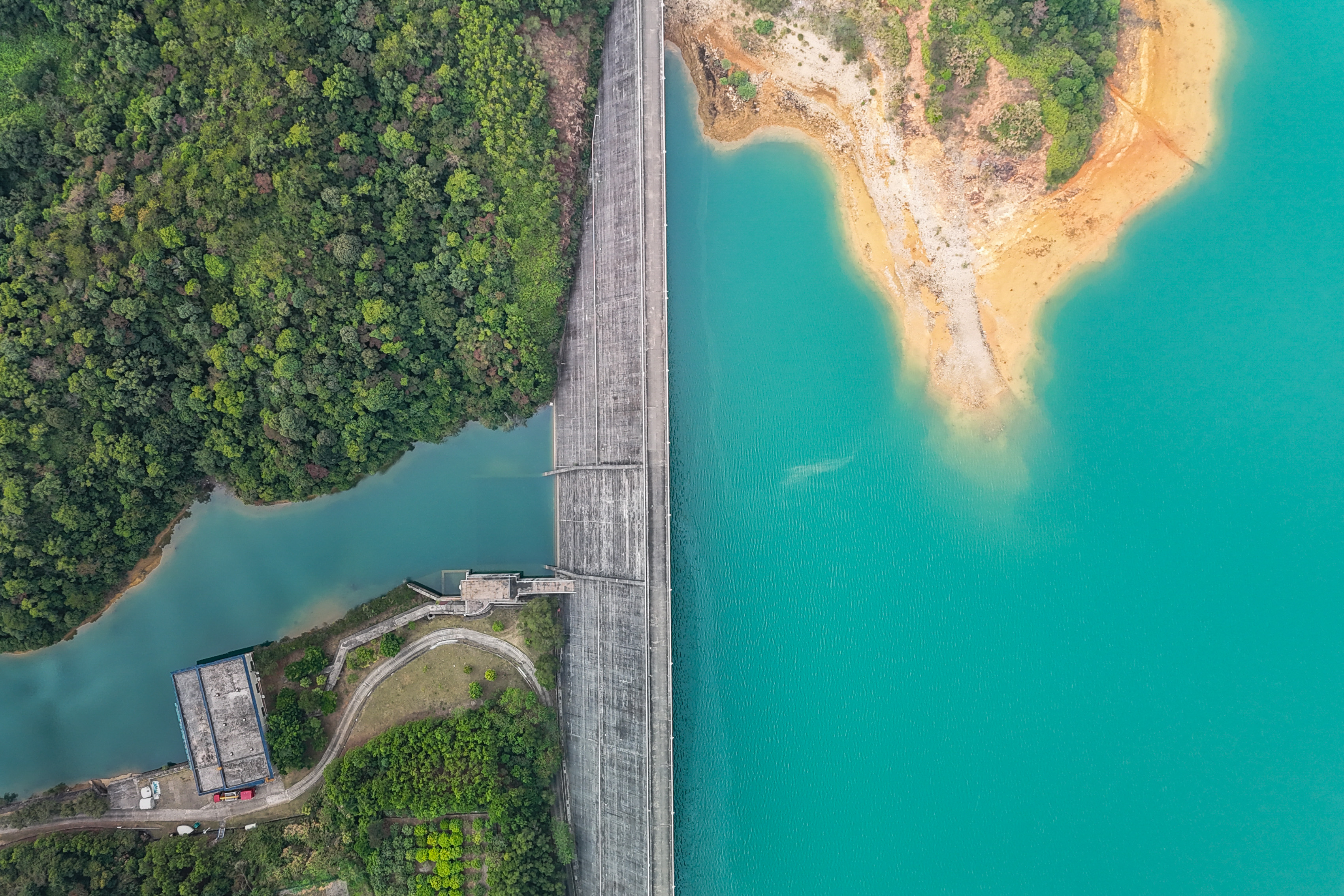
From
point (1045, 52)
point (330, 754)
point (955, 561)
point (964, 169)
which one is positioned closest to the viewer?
point (330, 754)

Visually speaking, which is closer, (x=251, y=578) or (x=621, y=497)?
(x=621, y=497)

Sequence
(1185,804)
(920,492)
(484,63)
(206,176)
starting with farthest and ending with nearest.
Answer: (920,492) → (1185,804) → (484,63) → (206,176)

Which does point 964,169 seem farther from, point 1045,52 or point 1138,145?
point 1138,145

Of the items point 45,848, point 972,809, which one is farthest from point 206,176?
point 972,809

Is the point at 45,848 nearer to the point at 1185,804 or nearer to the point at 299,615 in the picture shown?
the point at 299,615

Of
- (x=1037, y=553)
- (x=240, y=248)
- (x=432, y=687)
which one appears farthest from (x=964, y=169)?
(x=432, y=687)

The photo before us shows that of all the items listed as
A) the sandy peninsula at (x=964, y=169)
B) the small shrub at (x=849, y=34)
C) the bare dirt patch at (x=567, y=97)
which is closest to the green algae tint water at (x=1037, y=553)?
the sandy peninsula at (x=964, y=169)

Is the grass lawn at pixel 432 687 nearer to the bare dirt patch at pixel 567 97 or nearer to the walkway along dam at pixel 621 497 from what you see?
the walkway along dam at pixel 621 497
